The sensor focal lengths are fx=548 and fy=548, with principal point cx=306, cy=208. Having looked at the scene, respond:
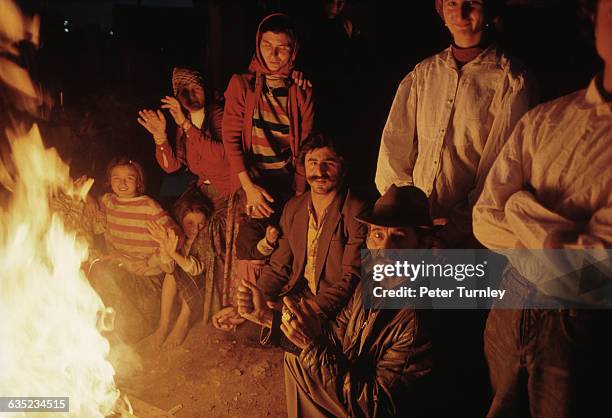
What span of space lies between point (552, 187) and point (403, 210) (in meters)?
0.95

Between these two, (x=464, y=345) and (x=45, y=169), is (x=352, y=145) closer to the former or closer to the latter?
(x=464, y=345)

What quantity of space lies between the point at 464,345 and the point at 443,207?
98 cm

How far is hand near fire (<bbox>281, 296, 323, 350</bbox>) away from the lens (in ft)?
13.8

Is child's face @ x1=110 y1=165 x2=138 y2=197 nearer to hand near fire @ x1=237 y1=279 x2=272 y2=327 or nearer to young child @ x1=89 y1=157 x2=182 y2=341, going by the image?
young child @ x1=89 y1=157 x2=182 y2=341

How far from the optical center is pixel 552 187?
3246mm

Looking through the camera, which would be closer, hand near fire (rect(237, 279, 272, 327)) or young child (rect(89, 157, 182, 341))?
hand near fire (rect(237, 279, 272, 327))

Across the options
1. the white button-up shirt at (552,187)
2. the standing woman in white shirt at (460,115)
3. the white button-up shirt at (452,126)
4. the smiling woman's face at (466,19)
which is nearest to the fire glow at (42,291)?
the white button-up shirt at (452,126)

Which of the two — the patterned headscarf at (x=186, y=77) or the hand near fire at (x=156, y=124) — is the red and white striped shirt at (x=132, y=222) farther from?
the patterned headscarf at (x=186, y=77)

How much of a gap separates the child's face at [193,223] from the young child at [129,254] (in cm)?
10

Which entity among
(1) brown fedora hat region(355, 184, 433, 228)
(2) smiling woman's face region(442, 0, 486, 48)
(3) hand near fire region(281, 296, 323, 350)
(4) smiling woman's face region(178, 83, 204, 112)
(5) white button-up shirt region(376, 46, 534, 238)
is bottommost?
(3) hand near fire region(281, 296, 323, 350)

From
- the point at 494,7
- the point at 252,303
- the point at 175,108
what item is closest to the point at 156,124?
the point at 175,108

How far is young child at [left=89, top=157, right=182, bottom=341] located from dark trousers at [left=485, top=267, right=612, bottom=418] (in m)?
3.34

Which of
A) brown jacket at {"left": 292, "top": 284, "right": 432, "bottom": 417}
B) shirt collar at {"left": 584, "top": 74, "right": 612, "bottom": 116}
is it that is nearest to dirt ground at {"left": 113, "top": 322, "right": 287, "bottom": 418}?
brown jacket at {"left": 292, "top": 284, "right": 432, "bottom": 417}

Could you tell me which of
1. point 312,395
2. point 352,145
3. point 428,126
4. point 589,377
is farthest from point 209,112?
point 589,377
